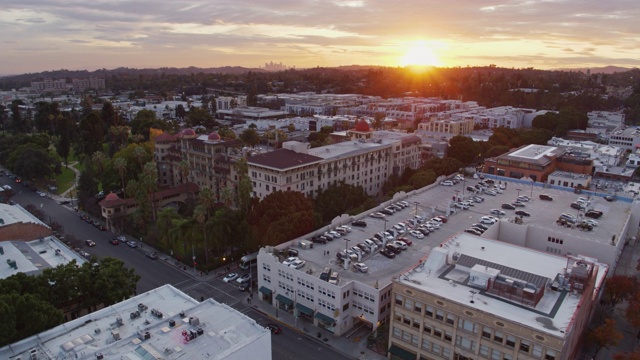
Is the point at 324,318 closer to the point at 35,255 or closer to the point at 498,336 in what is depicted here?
the point at 498,336

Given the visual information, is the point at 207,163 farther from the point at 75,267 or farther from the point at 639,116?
the point at 639,116

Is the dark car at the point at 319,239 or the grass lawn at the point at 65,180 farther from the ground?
the dark car at the point at 319,239

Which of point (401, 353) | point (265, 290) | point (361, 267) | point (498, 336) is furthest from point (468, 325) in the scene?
point (265, 290)

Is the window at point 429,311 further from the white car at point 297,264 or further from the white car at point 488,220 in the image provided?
the white car at point 488,220

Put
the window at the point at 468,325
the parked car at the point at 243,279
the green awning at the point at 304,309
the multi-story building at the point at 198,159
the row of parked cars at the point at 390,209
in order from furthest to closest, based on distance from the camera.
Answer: the multi-story building at the point at 198,159
the row of parked cars at the point at 390,209
the parked car at the point at 243,279
the green awning at the point at 304,309
the window at the point at 468,325

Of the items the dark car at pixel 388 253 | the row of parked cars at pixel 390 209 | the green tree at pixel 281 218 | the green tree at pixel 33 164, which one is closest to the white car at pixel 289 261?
the green tree at pixel 281 218

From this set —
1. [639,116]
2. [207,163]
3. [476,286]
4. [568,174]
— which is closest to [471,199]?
[568,174]

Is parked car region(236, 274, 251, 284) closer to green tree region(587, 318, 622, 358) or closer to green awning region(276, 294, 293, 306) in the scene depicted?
green awning region(276, 294, 293, 306)
